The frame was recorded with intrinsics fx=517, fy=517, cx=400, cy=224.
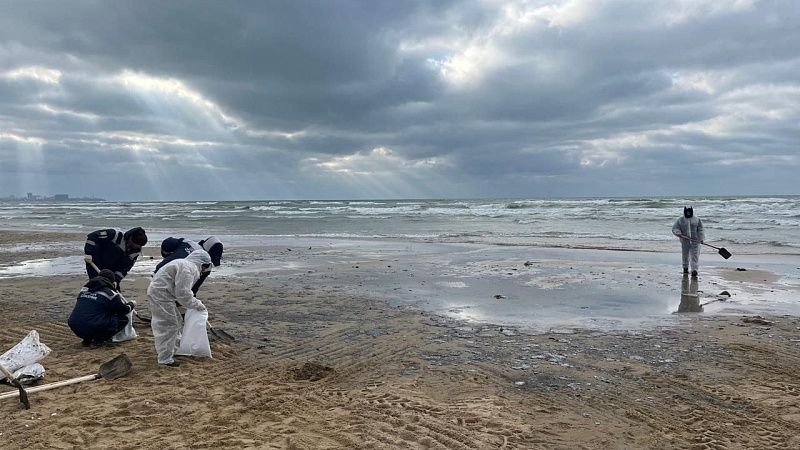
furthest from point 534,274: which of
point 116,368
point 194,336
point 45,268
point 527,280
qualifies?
point 45,268

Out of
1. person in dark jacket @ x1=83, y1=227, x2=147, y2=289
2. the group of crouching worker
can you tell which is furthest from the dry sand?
person in dark jacket @ x1=83, y1=227, x2=147, y2=289

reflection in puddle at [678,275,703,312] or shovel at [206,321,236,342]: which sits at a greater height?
shovel at [206,321,236,342]

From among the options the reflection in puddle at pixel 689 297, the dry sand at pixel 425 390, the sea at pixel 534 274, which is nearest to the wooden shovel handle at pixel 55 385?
the dry sand at pixel 425 390

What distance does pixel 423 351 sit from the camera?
614 centimetres

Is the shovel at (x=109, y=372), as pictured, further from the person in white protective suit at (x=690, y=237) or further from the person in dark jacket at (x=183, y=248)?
the person in white protective suit at (x=690, y=237)

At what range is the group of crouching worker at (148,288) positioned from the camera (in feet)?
17.9

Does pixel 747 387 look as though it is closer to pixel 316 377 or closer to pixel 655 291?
pixel 316 377

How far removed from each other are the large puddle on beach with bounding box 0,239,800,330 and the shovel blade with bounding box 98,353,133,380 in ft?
14.9

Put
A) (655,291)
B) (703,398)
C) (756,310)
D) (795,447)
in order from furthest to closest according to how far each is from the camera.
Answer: (655,291) < (756,310) < (703,398) < (795,447)

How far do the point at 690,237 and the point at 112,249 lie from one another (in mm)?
11565

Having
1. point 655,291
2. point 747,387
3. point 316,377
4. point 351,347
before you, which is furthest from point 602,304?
point 316,377

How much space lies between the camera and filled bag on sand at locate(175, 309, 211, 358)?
564 cm

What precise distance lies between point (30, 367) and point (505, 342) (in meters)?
5.14

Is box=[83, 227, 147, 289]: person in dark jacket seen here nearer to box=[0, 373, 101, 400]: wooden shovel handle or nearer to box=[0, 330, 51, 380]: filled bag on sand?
box=[0, 330, 51, 380]: filled bag on sand
